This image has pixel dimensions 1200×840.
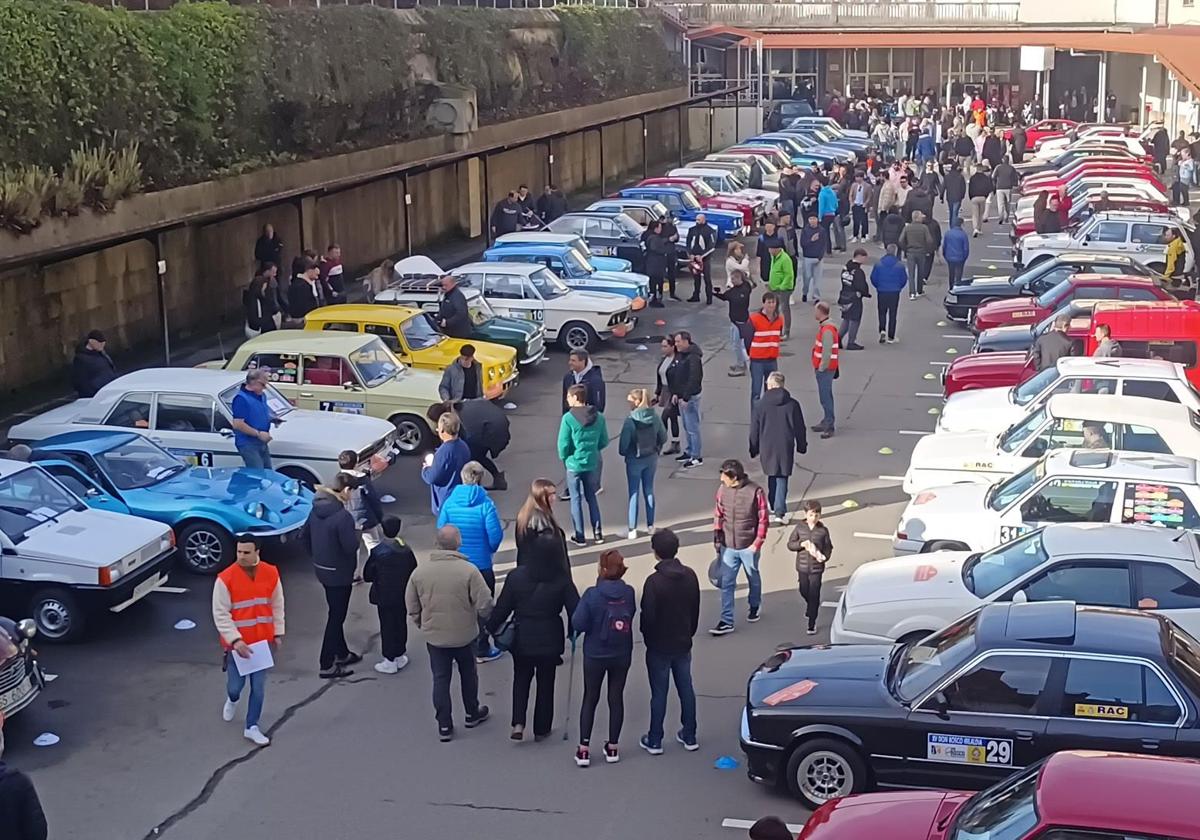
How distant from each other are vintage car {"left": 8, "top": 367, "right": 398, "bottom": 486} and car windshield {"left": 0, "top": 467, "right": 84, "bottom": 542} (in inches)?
97.5

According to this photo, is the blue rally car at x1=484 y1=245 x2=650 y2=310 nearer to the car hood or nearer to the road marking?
the car hood

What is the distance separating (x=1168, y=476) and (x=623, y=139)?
40.5 m

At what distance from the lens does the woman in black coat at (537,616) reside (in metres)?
10.6

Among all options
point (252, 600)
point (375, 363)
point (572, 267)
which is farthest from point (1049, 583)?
point (572, 267)

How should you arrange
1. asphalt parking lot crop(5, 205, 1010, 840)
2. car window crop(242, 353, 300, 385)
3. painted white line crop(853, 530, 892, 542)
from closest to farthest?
asphalt parking lot crop(5, 205, 1010, 840), painted white line crop(853, 530, 892, 542), car window crop(242, 353, 300, 385)

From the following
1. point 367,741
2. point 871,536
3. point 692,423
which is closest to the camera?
point 367,741

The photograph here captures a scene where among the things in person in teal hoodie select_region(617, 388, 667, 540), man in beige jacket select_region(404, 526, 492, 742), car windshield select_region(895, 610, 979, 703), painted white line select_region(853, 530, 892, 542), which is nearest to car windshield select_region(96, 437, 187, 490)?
person in teal hoodie select_region(617, 388, 667, 540)

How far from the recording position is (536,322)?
24.0 meters

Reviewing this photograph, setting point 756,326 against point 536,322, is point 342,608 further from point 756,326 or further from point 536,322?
point 536,322

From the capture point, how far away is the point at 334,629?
12219 millimetres

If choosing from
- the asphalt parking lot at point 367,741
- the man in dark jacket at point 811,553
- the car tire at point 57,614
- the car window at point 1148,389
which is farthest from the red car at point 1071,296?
the car tire at point 57,614

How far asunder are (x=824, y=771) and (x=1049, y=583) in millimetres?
2490

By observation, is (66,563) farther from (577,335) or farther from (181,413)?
(577,335)

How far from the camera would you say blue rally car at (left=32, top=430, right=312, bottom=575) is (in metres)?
14.4
